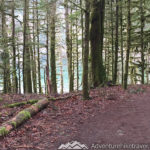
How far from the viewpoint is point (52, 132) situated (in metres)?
5.29

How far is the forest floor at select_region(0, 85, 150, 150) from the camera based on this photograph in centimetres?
446

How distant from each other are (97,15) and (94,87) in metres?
5.93

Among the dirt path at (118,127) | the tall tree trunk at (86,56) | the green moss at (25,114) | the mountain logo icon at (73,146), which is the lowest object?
the mountain logo icon at (73,146)

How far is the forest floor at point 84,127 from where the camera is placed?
446 centimetres

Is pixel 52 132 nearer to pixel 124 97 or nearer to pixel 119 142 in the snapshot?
pixel 119 142

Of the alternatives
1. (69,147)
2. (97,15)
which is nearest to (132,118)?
(69,147)

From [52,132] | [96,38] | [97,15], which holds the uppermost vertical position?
[97,15]

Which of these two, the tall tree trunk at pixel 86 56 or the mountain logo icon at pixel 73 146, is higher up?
the tall tree trunk at pixel 86 56

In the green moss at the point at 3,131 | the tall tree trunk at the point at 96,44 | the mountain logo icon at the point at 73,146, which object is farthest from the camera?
the tall tree trunk at the point at 96,44

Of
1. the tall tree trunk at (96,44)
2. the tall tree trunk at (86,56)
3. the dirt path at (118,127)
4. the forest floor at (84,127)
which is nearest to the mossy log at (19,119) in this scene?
the forest floor at (84,127)

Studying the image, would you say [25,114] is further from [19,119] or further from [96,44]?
[96,44]

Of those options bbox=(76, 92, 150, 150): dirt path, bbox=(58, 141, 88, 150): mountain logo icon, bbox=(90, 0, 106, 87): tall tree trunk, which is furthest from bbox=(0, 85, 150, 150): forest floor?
bbox=(90, 0, 106, 87): tall tree trunk

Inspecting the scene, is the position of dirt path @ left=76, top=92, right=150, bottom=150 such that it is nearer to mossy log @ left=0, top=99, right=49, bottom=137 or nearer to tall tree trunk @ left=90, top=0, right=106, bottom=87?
mossy log @ left=0, top=99, right=49, bottom=137

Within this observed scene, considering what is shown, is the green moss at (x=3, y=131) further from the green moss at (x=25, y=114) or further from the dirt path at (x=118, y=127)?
the dirt path at (x=118, y=127)
